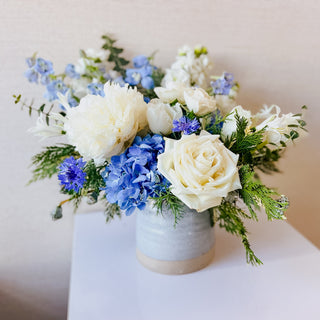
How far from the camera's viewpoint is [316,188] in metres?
1.21

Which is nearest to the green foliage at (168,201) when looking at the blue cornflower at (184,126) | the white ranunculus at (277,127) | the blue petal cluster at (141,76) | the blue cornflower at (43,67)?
the blue cornflower at (184,126)

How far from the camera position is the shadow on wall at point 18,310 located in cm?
105

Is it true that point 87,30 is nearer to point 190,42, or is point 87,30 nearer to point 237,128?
point 190,42

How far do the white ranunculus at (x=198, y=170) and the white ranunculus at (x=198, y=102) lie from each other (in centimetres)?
7

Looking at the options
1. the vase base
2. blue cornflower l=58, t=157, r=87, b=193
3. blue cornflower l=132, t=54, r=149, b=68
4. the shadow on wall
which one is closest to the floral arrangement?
blue cornflower l=58, t=157, r=87, b=193

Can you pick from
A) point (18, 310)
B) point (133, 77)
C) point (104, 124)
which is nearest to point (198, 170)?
point (104, 124)

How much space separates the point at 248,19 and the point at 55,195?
78 cm

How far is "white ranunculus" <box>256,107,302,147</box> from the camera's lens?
0.62 metres

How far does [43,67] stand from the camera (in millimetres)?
803

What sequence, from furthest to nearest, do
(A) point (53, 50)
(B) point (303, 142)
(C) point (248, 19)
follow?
(B) point (303, 142)
(C) point (248, 19)
(A) point (53, 50)

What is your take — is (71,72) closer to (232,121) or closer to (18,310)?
(232,121)

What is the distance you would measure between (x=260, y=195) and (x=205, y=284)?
279 millimetres

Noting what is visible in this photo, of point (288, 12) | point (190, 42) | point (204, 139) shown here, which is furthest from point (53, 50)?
point (288, 12)

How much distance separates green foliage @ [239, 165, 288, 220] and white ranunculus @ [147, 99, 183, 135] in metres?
0.16
